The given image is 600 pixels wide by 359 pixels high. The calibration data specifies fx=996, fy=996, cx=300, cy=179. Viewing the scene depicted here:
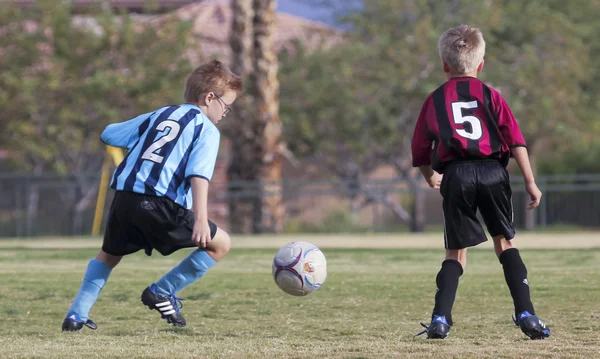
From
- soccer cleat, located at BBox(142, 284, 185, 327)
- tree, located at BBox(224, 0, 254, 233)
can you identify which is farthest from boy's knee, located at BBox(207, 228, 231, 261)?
tree, located at BBox(224, 0, 254, 233)

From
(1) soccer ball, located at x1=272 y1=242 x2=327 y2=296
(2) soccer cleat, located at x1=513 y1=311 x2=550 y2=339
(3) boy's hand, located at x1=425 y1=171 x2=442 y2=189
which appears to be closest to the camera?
(2) soccer cleat, located at x1=513 y1=311 x2=550 y2=339

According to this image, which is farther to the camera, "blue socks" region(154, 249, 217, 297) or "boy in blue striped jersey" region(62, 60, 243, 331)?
"blue socks" region(154, 249, 217, 297)

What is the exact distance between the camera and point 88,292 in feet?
18.8

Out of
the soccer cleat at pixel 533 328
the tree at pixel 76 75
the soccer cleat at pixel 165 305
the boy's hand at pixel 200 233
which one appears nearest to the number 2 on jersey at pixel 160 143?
the boy's hand at pixel 200 233

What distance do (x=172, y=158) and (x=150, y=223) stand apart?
38 cm

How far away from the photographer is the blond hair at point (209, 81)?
580cm

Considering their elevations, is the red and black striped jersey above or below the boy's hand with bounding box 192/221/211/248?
above

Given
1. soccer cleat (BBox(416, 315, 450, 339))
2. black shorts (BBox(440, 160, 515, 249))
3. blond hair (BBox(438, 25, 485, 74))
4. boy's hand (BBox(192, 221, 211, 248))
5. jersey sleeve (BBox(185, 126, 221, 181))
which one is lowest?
soccer cleat (BBox(416, 315, 450, 339))

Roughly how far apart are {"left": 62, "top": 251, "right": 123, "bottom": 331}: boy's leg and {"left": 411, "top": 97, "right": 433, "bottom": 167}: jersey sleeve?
73.0 inches

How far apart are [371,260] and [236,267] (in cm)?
164

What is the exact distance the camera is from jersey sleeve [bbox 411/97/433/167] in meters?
5.27

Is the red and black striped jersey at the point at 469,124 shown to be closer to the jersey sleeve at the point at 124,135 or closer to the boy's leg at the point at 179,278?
the boy's leg at the point at 179,278

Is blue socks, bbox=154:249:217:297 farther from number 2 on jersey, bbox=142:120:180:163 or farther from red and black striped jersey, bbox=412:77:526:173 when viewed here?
red and black striped jersey, bbox=412:77:526:173

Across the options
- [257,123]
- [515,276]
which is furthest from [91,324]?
[257,123]
